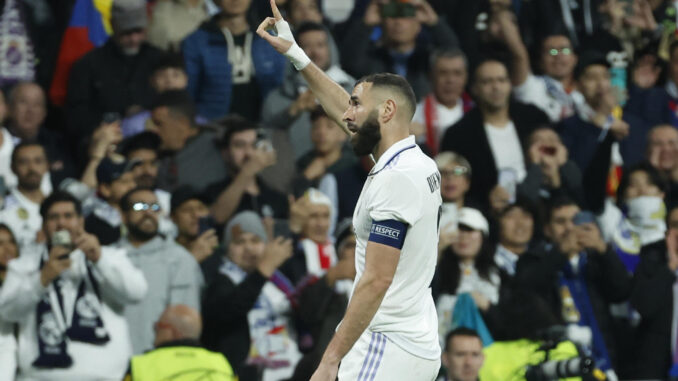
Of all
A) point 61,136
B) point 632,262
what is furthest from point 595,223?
point 61,136

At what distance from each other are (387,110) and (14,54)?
5.67 meters

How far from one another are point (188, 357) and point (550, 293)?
3.11m

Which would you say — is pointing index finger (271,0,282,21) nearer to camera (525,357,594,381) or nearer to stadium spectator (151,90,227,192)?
camera (525,357,594,381)

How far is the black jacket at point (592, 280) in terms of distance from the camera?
9797 mm

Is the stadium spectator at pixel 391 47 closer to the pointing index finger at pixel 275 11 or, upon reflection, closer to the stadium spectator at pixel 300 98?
the stadium spectator at pixel 300 98

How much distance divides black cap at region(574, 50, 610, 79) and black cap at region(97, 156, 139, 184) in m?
4.31

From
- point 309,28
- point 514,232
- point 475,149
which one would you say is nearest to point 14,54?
point 309,28

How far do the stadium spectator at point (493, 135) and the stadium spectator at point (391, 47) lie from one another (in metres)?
0.47

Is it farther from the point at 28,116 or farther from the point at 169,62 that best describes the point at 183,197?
the point at 28,116

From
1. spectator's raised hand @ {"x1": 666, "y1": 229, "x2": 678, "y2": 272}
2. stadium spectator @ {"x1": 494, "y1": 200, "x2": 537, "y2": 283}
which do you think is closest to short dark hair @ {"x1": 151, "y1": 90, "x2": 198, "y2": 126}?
stadium spectator @ {"x1": 494, "y1": 200, "x2": 537, "y2": 283}

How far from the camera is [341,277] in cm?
909

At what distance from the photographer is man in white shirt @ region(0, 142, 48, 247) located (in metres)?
9.32

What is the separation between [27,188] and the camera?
31.3ft

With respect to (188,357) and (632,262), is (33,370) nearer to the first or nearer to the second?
(188,357)
